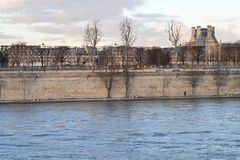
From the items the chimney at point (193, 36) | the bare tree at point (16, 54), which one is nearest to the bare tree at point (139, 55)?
the bare tree at point (16, 54)

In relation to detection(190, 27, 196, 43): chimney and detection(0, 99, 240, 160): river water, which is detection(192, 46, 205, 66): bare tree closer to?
detection(190, 27, 196, 43): chimney

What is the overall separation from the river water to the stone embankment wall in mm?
3810

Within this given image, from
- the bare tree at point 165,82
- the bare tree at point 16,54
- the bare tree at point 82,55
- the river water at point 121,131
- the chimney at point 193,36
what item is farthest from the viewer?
the chimney at point 193,36

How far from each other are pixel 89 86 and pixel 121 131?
725 inches

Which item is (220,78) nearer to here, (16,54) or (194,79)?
(194,79)

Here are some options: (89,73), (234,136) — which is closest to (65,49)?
(89,73)

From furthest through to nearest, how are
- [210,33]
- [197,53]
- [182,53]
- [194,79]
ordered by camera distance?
[210,33], [197,53], [182,53], [194,79]

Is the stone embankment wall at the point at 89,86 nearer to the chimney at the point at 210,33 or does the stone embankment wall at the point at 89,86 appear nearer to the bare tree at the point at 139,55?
the bare tree at the point at 139,55

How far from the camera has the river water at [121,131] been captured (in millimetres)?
21984

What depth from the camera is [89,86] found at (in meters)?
45.7

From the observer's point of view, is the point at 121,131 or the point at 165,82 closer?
the point at 121,131

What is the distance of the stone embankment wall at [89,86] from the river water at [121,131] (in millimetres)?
3810

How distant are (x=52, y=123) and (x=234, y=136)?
9.66m

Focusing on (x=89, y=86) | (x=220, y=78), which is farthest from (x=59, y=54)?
(x=220, y=78)
